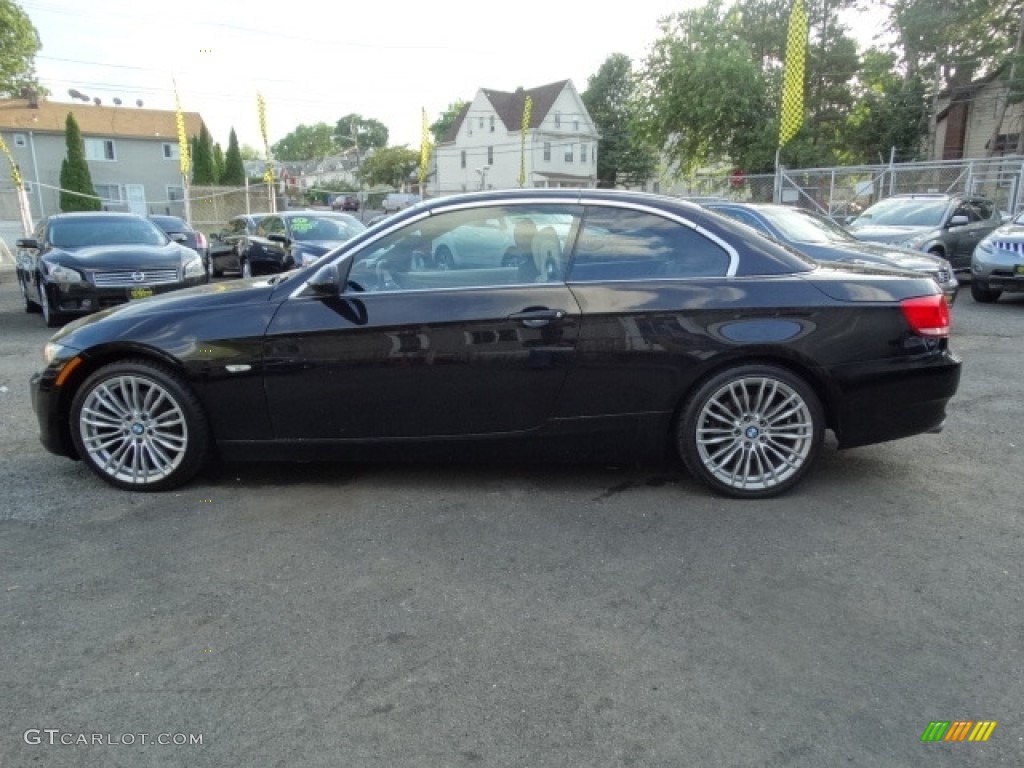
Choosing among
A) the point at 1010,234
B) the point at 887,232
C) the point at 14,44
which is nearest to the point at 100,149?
the point at 14,44

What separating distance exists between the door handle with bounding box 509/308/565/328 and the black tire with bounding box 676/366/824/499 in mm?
839

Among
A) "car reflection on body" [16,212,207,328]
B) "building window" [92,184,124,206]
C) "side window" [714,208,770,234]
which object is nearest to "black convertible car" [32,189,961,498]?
"side window" [714,208,770,234]

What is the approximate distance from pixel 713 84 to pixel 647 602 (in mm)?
35850

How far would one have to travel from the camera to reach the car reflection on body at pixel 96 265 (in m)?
9.38

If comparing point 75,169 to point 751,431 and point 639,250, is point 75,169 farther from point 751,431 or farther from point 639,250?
point 751,431

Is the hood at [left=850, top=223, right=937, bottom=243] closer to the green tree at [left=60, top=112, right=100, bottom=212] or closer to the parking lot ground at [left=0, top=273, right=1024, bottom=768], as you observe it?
the parking lot ground at [left=0, top=273, right=1024, bottom=768]

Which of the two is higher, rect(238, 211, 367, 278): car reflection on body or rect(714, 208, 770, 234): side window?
rect(714, 208, 770, 234): side window

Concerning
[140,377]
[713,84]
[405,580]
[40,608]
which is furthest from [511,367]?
[713,84]

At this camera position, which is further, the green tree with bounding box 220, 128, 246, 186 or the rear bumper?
the green tree with bounding box 220, 128, 246, 186

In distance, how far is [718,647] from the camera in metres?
2.76

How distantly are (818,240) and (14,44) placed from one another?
42.4 m

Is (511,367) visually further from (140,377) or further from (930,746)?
(930,746)

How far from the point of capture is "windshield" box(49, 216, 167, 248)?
34.4 feet

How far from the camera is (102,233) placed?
35.4ft
